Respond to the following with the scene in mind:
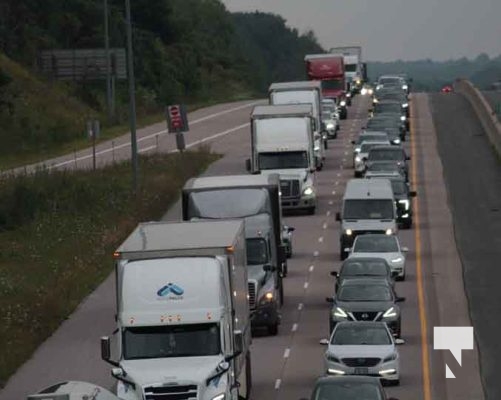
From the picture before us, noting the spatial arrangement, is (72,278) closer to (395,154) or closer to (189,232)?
(189,232)

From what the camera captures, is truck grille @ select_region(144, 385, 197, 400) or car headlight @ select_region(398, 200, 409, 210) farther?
car headlight @ select_region(398, 200, 409, 210)

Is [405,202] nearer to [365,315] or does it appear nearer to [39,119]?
[365,315]

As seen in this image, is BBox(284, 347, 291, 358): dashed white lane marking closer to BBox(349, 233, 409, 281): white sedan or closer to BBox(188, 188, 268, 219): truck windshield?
BBox(188, 188, 268, 219): truck windshield

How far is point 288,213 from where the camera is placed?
2361 inches

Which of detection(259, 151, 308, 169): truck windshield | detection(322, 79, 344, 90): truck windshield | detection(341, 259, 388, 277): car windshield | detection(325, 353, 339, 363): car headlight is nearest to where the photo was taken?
detection(325, 353, 339, 363): car headlight

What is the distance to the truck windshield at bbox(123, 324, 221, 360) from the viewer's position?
87.7ft

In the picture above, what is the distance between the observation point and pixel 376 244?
1788 inches

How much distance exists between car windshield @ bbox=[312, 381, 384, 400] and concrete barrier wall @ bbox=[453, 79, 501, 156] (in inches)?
2127

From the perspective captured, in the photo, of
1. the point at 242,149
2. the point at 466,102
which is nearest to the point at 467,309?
the point at 242,149

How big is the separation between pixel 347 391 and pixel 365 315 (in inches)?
418

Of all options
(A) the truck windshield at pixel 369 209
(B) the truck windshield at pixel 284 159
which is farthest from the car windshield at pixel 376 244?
(B) the truck windshield at pixel 284 159

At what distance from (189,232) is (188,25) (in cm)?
11786

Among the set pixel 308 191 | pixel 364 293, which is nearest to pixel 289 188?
pixel 308 191

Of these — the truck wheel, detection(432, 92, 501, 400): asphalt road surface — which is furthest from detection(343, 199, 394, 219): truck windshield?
the truck wheel
